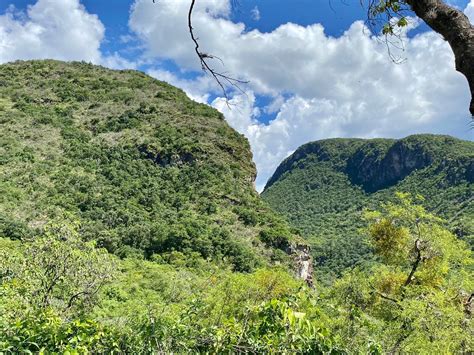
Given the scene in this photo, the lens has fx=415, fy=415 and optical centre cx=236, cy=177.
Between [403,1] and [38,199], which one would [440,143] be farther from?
[403,1]

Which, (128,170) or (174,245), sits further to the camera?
(128,170)

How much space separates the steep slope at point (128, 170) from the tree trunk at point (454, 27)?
38241mm

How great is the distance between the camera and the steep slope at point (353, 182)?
90.6m

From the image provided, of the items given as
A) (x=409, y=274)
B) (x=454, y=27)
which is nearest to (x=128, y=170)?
(x=409, y=274)

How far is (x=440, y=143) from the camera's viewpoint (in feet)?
431

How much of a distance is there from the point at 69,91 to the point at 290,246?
1739 inches

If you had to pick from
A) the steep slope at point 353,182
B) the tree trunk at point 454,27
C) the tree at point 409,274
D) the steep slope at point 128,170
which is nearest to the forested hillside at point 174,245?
the tree at point 409,274

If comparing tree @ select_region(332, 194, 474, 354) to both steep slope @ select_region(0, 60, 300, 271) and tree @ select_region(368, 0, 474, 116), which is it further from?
steep slope @ select_region(0, 60, 300, 271)

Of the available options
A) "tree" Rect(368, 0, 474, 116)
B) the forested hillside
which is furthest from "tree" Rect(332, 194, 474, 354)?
"tree" Rect(368, 0, 474, 116)

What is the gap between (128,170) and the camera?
2103 inches

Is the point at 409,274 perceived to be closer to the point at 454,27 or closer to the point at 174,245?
the point at 454,27

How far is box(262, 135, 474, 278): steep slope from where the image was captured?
9064 cm

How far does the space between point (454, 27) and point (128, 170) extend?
52.9m

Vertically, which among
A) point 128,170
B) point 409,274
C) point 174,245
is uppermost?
point 128,170
